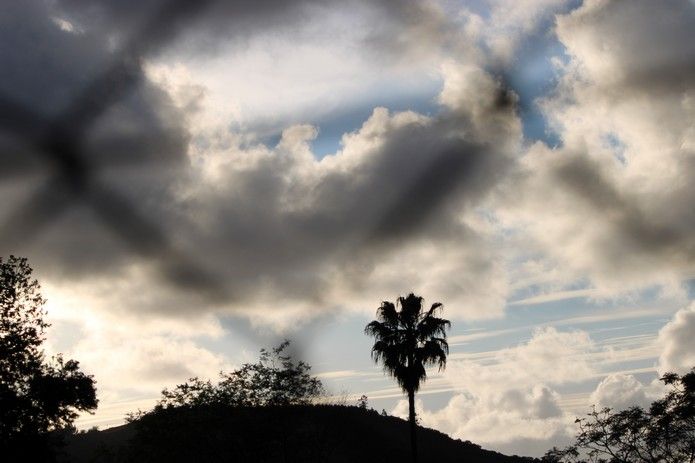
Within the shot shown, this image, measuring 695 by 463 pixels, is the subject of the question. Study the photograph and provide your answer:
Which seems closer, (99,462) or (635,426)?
(635,426)

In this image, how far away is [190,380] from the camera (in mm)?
→ 59656

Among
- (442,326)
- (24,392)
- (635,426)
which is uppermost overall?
(442,326)

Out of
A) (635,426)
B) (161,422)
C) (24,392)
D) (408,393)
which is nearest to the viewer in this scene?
(635,426)

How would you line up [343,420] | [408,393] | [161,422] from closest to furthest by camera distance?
[408,393], [161,422], [343,420]

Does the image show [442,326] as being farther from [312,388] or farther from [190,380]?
[190,380]

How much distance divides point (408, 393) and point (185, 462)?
1638 cm

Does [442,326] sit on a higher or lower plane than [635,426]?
higher

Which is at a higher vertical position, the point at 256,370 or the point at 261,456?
the point at 256,370

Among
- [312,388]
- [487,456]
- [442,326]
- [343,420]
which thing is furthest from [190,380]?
[487,456]

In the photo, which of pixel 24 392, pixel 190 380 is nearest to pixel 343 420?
pixel 190 380

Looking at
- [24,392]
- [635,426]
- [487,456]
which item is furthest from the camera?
[487,456]

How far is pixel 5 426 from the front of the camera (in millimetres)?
43875

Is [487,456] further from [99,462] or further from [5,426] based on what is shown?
[5,426]

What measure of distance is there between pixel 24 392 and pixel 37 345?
8.92 ft
